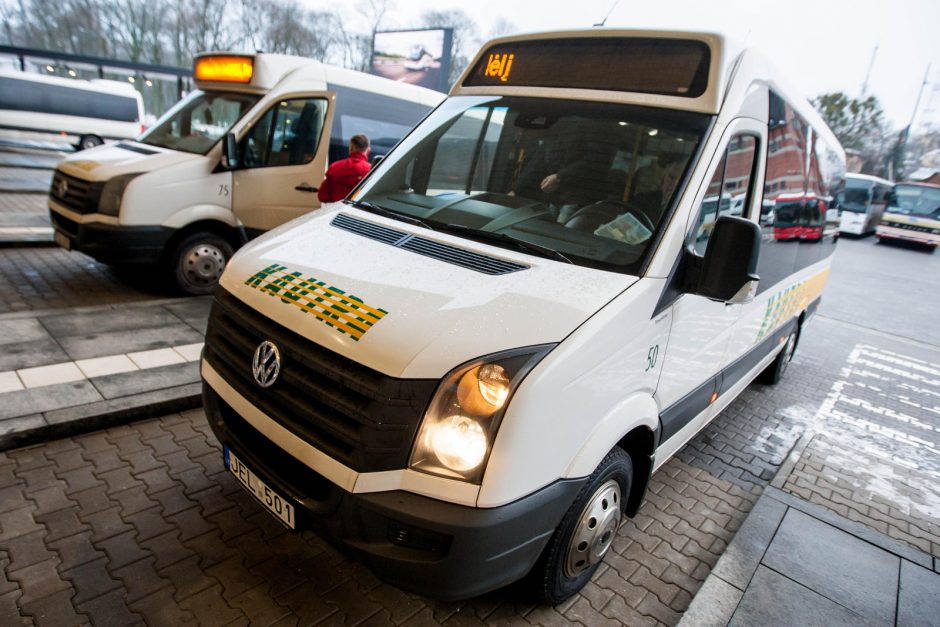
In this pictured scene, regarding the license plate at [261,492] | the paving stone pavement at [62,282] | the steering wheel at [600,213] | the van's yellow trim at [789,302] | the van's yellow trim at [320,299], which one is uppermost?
the steering wheel at [600,213]

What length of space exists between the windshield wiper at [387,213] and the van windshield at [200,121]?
3.94 m

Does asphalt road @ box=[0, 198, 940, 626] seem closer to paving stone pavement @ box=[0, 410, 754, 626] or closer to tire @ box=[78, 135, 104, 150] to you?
paving stone pavement @ box=[0, 410, 754, 626]

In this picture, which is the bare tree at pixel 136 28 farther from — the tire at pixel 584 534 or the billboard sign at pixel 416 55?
the tire at pixel 584 534

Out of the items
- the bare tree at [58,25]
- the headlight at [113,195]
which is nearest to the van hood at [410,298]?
the headlight at [113,195]

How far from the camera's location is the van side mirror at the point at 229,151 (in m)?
6.00

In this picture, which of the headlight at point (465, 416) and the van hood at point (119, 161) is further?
the van hood at point (119, 161)

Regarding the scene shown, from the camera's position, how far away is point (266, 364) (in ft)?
7.55

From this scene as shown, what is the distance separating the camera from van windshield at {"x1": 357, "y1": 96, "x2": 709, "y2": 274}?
2613mm

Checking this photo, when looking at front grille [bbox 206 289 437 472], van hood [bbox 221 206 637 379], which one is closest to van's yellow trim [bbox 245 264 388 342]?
van hood [bbox 221 206 637 379]

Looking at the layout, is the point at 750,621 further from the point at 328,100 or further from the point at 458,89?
the point at 328,100

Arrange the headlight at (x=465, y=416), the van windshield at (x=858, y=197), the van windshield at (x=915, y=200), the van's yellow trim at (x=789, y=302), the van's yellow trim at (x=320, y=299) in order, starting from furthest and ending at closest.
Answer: the van windshield at (x=858, y=197) → the van windshield at (x=915, y=200) → the van's yellow trim at (x=789, y=302) → the van's yellow trim at (x=320, y=299) → the headlight at (x=465, y=416)

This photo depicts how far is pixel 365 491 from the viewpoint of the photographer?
197 centimetres

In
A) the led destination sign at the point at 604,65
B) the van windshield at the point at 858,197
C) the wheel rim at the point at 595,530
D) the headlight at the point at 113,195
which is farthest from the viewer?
the van windshield at the point at 858,197

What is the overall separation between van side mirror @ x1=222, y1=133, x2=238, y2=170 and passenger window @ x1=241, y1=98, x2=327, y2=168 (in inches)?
7.5
